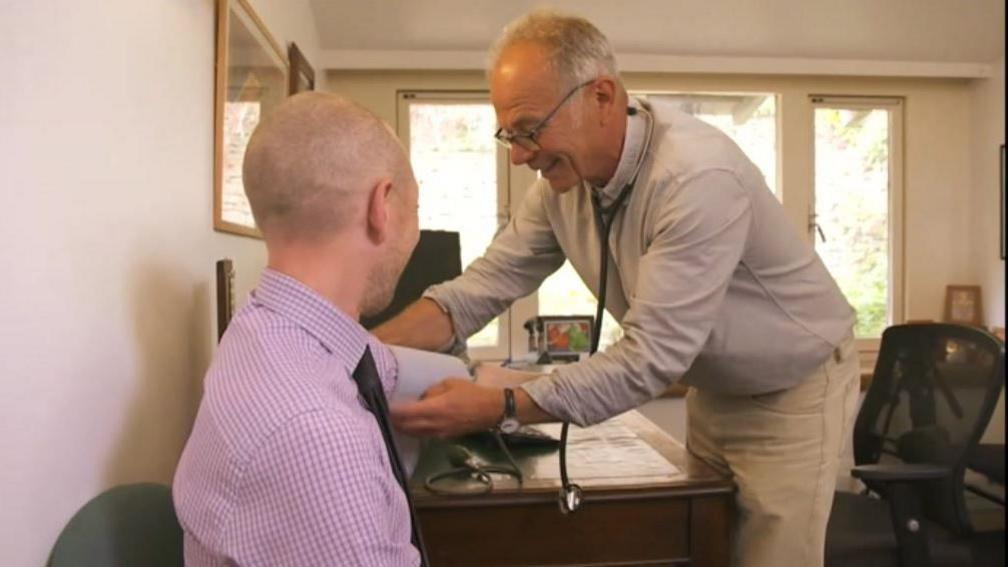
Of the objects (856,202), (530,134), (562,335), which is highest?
(856,202)

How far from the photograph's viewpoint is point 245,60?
177 cm

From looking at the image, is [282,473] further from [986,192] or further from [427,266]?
[986,192]

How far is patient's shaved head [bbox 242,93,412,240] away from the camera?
33.2 inches

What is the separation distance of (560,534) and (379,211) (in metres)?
0.61

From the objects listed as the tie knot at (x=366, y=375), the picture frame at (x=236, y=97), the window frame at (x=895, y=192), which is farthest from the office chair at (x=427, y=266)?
the window frame at (x=895, y=192)

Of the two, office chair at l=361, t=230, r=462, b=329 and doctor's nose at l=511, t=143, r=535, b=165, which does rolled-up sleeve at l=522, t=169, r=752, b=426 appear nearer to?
doctor's nose at l=511, t=143, r=535, b=165

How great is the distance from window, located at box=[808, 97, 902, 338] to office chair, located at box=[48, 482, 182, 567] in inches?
116

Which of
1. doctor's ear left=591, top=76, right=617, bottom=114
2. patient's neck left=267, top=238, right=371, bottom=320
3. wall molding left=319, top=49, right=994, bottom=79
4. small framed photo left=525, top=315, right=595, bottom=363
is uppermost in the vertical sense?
wall molding left=319, top=49, right=994, bottom=79

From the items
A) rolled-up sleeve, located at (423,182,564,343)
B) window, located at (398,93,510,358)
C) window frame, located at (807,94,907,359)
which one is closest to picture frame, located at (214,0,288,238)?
rolled-up sleeve, located at (423,182,564,343)

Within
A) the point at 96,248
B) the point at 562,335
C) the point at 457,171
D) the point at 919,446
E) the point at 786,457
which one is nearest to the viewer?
the point at 96,248

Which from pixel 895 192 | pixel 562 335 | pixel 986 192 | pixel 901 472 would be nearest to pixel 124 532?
pixel 901 472

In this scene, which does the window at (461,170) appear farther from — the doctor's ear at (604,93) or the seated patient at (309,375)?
the seated patient at (309,375)

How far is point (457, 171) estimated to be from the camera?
10.7ft

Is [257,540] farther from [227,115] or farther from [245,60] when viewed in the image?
[245,60]
